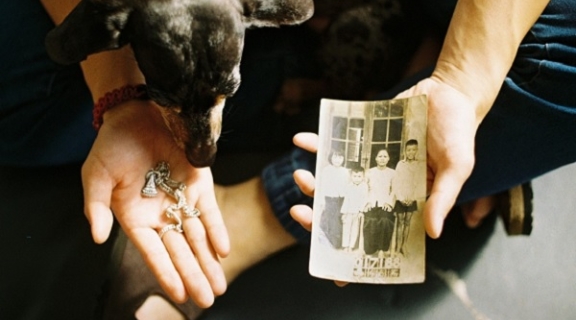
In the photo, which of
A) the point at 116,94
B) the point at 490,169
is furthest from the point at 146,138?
the point at 490,169

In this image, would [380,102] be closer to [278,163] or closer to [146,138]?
[278,163]

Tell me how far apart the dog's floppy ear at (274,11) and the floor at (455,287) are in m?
0.59

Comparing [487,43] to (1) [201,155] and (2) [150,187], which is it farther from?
(2) [150,187]

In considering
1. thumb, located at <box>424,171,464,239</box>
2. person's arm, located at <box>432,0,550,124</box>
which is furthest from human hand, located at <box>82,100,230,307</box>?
person's arm, located at <box>432,0,550,124</box>

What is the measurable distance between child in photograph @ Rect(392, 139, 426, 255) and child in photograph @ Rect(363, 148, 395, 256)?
2 centimetres

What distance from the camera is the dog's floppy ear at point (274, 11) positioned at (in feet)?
3.90

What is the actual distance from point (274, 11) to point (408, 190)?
16.7 inches

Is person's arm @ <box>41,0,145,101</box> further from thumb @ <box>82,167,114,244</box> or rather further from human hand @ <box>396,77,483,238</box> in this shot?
human hand @ <box>396,77,483,238</box>

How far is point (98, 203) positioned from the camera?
47.9 inches

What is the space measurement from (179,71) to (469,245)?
0.86 metres

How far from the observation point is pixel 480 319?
1.55 m

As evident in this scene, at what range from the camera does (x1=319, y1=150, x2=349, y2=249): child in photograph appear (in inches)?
52.8

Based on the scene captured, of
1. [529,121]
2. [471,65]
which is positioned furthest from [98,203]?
[529,121]

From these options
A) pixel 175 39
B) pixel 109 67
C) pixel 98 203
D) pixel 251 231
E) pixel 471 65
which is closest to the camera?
pixel 175 39
